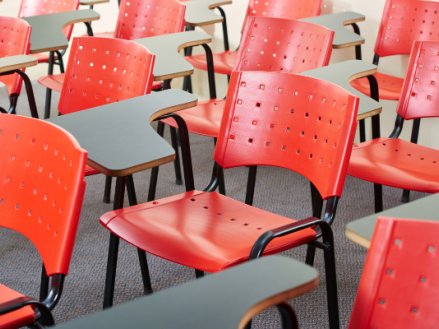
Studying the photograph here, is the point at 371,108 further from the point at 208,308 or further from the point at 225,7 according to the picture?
the point at 225,7

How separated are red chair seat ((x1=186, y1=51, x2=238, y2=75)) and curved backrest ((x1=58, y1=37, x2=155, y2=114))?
137 cm

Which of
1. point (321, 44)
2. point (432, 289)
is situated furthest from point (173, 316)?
point (321, 44)

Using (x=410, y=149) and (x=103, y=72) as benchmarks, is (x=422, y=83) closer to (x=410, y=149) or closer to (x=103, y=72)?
(x=410, y=149)

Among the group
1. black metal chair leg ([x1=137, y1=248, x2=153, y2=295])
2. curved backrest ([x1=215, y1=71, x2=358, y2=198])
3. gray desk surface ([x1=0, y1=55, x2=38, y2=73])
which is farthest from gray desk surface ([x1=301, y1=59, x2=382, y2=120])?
gray desk surface ([x1=0, y1=55, x2=38, y2=73])

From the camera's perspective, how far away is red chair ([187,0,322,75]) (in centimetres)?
477

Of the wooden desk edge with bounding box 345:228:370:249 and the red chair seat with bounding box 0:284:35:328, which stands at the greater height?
the wooden desk edge with bounding box 345:228:370:249

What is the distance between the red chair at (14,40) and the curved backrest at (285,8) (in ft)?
4.35

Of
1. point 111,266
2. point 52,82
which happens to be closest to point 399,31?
point 52,82

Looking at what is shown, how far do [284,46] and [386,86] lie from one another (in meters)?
0.72

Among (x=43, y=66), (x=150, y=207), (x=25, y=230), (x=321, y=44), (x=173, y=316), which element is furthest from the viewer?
(x=43, y=66)

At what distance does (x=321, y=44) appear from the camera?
377 cm

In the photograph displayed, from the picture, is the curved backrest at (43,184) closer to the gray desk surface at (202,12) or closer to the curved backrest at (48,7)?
the gray desk surface at (202,12)

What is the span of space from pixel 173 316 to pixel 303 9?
359 cm

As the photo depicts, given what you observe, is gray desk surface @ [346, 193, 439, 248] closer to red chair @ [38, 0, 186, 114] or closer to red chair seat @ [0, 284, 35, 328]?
red chair seat @ [0, 284, 35, 328]
